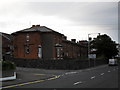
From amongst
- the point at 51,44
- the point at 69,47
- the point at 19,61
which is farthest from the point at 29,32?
the point at 69,47

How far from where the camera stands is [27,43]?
209 feet

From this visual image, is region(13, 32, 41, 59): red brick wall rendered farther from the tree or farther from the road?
the road

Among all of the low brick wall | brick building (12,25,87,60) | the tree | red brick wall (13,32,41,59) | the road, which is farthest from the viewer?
the tree

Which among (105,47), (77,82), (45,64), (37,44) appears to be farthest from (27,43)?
(77,82)

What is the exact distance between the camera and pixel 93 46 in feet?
325

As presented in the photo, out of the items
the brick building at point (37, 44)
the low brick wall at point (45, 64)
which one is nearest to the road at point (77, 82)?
the low brick wall at point (45, 64)

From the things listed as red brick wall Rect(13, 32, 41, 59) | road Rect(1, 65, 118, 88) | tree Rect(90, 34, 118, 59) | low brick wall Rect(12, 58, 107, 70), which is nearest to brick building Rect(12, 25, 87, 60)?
red brick wall Rect(13, 32, 41, 59)

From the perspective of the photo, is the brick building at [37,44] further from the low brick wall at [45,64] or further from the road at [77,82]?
the road at [77,82]

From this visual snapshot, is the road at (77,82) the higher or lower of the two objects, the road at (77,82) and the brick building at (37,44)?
the lower

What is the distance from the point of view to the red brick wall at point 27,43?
6228 centimetres

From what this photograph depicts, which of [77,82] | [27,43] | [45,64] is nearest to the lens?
[77,82]

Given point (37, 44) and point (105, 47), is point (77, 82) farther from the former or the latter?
point (105, 47)

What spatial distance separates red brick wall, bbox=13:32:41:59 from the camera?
6228 centimetres

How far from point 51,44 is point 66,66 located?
18724 mm
